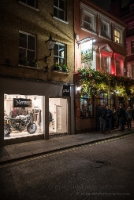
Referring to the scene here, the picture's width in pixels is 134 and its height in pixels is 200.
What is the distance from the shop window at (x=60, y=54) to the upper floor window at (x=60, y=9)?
218 cm

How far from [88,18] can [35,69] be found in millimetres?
7828

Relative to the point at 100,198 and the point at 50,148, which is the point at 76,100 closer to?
the point at 50,148

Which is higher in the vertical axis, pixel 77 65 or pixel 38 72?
pixel 77 65

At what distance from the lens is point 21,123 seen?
1149 cm

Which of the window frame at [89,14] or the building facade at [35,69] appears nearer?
the building facade at [35,69]

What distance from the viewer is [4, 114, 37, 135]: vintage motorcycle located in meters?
11.1

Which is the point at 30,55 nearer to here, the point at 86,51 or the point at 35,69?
the point at 35,69

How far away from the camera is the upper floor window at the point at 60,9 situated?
13101 mm

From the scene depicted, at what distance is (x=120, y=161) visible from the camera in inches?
275

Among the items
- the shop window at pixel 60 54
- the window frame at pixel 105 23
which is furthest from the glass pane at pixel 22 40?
the window frame at pixel 105 23

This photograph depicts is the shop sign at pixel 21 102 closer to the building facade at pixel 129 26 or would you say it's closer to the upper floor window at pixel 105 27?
the upper floor window at pixel 105 27

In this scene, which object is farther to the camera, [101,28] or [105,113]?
[101,28]

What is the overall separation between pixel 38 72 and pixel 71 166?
22.2 ft

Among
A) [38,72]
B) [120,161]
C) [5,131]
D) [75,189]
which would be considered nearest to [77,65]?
[38,72]
